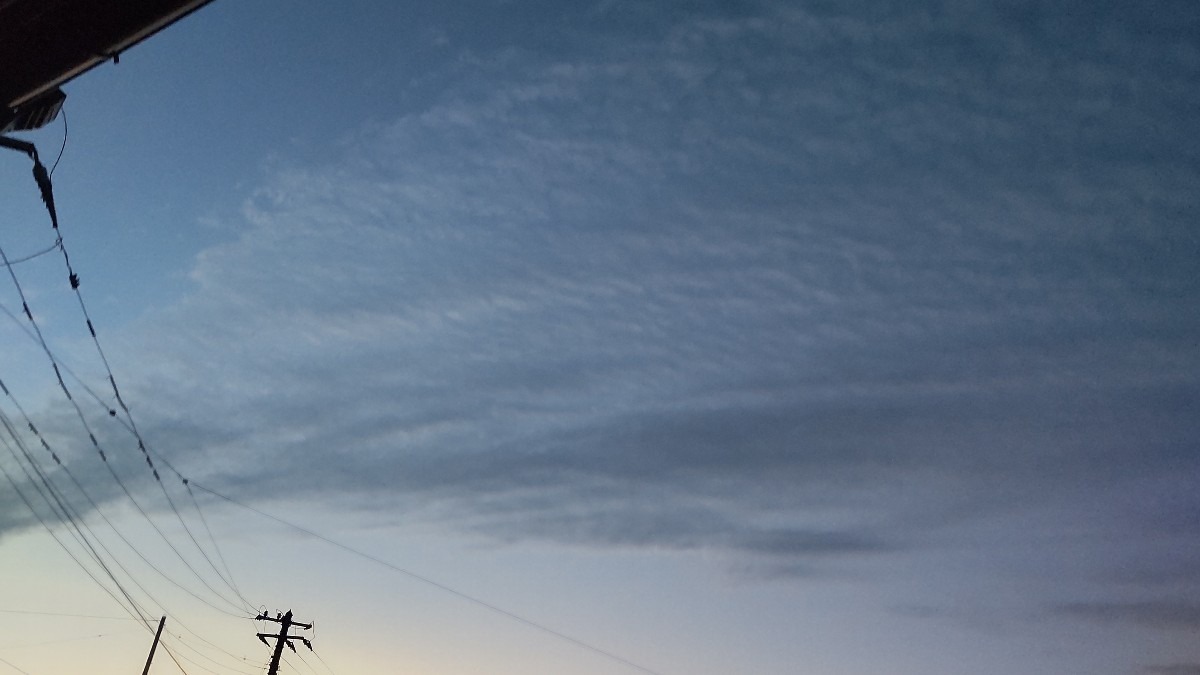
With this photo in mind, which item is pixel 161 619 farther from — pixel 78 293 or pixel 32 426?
pixel 78 293

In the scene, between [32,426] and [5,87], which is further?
[32,426]

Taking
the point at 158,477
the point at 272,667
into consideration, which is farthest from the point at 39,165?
the point at 272,667

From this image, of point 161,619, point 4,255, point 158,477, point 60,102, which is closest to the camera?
point 60,102

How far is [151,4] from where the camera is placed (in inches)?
411

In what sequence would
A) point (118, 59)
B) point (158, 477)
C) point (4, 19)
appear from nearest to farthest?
point (4, 19), point (118, 59), point (158, 477)

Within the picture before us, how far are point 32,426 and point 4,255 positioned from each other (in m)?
4.59

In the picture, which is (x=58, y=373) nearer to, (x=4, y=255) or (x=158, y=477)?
(x=4, y=255)

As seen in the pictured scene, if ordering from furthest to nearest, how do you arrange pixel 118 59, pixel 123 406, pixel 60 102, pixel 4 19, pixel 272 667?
pixel 272 667, pixel 123 406, pixel 60 102, pixel 118 59, pixel 4 19

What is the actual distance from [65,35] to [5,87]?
1803 millimetres

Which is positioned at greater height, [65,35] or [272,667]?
[65,35]

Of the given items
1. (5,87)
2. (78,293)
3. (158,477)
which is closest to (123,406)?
(158,477)

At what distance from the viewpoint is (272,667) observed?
36.1m

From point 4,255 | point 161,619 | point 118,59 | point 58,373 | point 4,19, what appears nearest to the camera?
point 4,19

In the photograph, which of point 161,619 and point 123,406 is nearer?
point 123,406
